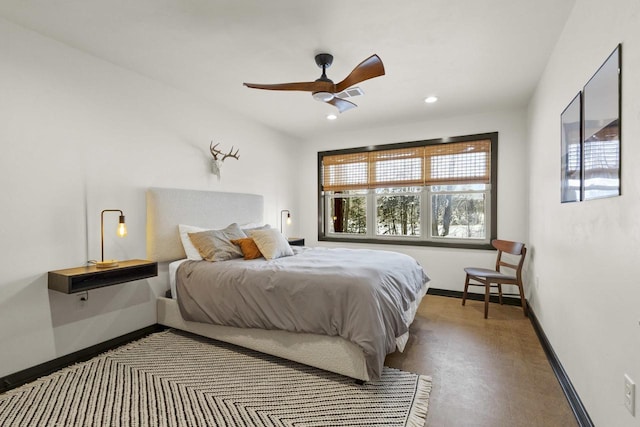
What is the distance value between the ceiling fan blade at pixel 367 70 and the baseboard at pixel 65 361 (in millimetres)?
3003

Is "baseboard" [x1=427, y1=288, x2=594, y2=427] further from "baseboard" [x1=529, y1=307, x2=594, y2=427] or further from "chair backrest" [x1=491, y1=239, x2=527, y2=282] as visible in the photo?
"chair backrest" [x1=491, y1=239, x2=527, y2=282]

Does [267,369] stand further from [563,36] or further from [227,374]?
[563,36]

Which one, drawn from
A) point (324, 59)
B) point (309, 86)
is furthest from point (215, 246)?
point (324, 59)

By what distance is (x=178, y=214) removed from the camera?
131 inches

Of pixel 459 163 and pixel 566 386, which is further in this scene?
pixel 459 163

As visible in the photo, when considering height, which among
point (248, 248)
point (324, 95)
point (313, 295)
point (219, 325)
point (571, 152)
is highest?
point (324, 95)

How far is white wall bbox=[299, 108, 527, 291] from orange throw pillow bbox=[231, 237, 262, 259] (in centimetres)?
226

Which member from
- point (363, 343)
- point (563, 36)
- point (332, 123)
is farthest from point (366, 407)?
point (332, 123)

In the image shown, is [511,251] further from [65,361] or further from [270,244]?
[65,361]

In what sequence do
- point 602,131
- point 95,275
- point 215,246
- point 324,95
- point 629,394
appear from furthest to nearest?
point 215,246
point 324,95
point 95,275
point 602,131
point 629,394

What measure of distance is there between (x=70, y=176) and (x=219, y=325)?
1739 millimetres

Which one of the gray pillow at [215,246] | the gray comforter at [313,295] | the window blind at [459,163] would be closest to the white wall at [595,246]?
the gray comforter at [313,295]

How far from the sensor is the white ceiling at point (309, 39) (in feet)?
6.88

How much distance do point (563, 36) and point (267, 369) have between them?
3361 millimetres
